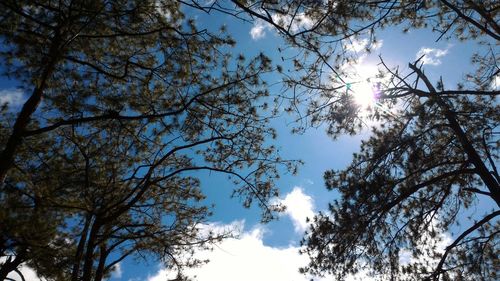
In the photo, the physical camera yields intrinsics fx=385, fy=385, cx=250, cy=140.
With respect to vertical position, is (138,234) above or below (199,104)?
below

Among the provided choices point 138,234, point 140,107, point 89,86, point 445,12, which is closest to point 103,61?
point 89,86

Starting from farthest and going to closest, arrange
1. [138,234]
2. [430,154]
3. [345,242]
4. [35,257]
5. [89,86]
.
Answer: [138,234]
[430,154]
[345,242]
[89,86]
[35,257]

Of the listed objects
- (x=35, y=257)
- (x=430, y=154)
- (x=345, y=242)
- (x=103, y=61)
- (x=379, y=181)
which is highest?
(x=103, y=61)

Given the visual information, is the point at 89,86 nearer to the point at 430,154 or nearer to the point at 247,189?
the point at 247,189

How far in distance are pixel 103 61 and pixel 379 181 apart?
5092 mm

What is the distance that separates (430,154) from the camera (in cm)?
707

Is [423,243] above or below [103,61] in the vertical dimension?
below

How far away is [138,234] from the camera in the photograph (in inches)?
353

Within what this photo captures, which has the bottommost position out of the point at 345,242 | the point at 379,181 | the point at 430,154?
the point at 345,242

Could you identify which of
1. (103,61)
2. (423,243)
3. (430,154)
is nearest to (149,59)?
(103,61)

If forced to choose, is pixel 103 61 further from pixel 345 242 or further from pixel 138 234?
pixel 345 242

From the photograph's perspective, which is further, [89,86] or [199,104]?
[199,104]

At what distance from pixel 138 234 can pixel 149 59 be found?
4471 millimetres

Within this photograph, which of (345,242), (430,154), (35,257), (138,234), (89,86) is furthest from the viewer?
(138,234)
